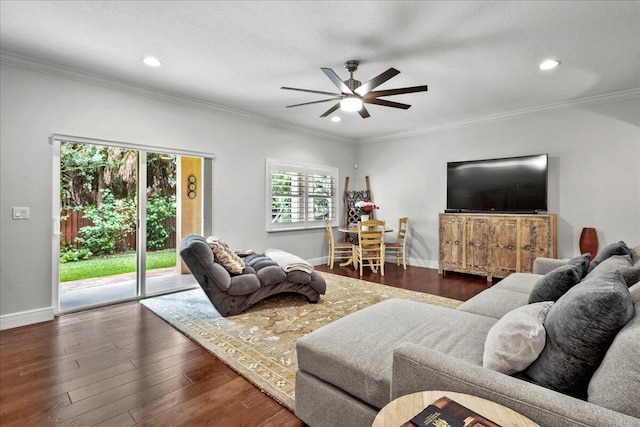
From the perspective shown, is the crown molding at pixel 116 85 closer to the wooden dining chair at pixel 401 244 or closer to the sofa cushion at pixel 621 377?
the wooden dining chair at pixel 401 244

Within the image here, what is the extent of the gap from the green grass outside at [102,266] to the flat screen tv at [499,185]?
5386mm

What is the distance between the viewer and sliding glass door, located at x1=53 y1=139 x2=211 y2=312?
4.08 metres

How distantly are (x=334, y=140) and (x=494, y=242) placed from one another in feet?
12.3

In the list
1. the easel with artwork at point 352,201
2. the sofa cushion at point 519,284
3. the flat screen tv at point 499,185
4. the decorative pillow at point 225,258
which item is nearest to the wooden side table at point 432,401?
the sofa cushion at point 519,284

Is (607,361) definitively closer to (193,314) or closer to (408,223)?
(193,314)

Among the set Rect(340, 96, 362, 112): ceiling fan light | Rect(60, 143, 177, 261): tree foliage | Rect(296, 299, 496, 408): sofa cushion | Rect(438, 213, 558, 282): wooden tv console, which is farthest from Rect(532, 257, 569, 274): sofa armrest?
Rect(60, 143, 177, 261): tree foliage

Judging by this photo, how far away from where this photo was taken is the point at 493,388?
3.31 feet

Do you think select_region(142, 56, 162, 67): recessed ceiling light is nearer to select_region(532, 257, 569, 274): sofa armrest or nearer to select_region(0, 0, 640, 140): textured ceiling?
select_region(0, 0, 640, 140): textured ceiling

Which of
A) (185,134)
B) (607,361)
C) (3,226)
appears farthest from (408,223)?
(3,226)

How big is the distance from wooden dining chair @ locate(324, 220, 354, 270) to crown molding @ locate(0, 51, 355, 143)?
7.32 ft

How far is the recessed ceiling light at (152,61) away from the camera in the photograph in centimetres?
328

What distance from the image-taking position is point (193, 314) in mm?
3490

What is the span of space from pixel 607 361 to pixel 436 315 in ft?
3.53

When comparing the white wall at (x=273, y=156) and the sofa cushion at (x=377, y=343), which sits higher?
the white wall at (x=273, y=156)
